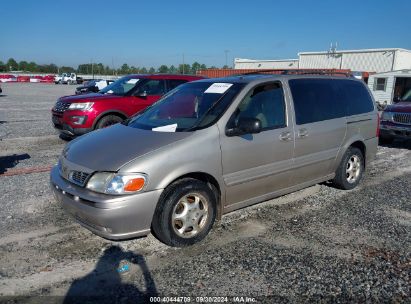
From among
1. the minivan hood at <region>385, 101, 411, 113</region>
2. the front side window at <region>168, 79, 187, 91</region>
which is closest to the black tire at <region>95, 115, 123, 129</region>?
the front side window at <region>168, 79, 187, 91</region>

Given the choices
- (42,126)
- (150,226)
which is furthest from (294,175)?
(42,126)

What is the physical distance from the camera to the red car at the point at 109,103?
8.53m

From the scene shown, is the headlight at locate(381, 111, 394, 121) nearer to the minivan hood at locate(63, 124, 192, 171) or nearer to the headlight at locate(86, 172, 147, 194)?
the minivan hood at locate(63, 124, 192, 171)

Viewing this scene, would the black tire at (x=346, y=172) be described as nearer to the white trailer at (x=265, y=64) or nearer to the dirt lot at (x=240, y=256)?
A: the dirt lot at (x=240, y=256)

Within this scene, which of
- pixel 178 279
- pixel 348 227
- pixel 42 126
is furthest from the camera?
pixel 42 126

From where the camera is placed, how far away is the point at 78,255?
3.69m

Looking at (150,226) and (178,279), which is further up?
(150,226)

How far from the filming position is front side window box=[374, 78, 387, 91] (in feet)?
79.2

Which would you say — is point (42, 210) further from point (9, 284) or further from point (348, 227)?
point (348, 227)

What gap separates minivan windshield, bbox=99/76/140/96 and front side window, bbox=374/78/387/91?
19.8m

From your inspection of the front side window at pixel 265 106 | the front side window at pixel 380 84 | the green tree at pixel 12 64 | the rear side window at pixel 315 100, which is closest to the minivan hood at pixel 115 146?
the front side window at pixel 265 106

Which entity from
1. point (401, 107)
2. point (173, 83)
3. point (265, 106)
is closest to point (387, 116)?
point (401, 107)

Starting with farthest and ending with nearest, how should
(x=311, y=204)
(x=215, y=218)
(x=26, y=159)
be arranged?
(x=26, y=159), (x=311, y=204), (x=215, y=218)

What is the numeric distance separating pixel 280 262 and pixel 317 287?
0.48 m
